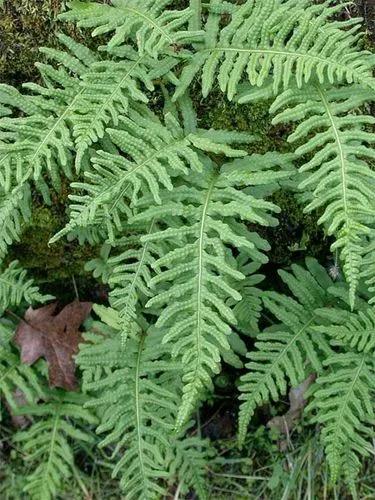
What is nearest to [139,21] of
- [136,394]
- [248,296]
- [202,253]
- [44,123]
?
[44,123]

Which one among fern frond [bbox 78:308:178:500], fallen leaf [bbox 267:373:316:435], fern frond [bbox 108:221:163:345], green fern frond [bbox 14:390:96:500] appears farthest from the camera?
fallen leaf [bbox 267:373:316:435]

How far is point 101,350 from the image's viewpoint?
312 centimetres

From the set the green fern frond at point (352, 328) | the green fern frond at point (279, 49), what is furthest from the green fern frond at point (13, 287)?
the green fern frond at point (352, 328)

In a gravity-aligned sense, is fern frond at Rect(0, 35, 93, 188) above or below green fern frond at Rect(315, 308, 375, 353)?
above

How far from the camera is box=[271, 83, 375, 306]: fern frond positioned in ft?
7.43

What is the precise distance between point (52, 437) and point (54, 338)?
0.52 m

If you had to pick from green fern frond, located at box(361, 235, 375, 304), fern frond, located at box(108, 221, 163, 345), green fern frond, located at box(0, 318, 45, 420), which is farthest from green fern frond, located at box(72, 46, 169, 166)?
green fern frond, located at box(0, 318, 45, 420)

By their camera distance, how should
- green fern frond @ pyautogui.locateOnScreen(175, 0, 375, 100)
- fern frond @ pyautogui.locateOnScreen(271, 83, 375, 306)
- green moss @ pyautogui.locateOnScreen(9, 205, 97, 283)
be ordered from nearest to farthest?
fern frond @ pyautogui.locateOnScreen(271, 83, 375, 306) → green fern frond @ pyautogui.locateOnScreen(175, 0, 375, 100) → green moss @ pyautogui.locateOnScreen(9, 205, 97, 283)

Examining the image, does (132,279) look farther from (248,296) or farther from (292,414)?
(292,414)

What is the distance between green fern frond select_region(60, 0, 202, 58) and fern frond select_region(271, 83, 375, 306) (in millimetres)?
488

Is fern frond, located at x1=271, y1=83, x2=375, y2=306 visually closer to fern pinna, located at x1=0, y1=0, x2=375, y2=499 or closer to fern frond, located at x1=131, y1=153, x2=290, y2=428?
fern pinna, located at x1=0, y1=0, x2=375, y2=499

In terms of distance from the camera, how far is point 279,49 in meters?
2.51

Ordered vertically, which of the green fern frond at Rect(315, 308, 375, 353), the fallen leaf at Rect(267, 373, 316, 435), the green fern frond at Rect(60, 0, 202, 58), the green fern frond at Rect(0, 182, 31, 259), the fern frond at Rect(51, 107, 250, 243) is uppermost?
the green fern frond at Rect(60, 0, 202, 58)

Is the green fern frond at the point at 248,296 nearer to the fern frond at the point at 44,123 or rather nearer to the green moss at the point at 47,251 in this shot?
the green moss at the point at 47,251
